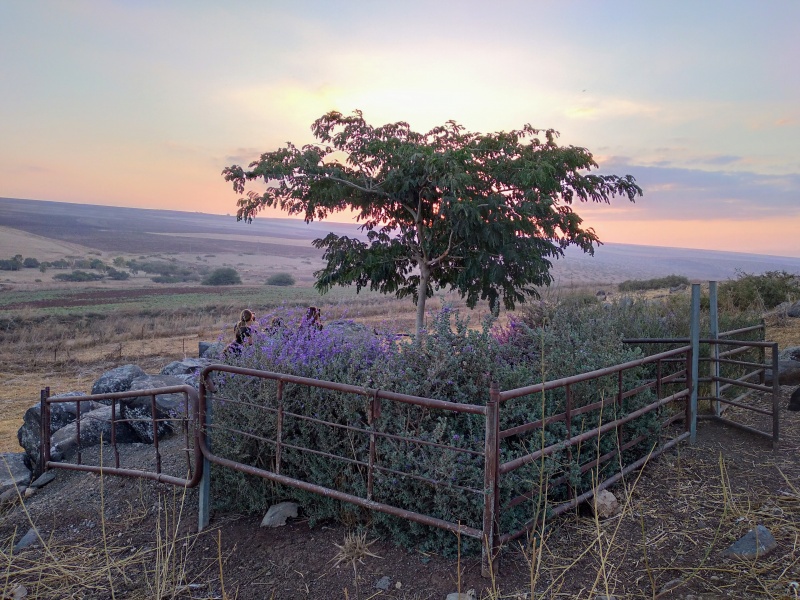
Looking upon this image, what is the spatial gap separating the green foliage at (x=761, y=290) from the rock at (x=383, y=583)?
630 inches

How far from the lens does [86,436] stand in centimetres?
824

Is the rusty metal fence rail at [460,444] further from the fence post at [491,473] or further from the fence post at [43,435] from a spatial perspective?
the fence post at [43,435]

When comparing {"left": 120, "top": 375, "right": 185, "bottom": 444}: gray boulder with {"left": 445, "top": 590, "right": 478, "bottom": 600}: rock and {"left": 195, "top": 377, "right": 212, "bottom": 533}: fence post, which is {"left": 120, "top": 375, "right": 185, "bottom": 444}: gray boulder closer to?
{"left": 195, "top": 377, "right": 212, "bottom": 533}: fence post

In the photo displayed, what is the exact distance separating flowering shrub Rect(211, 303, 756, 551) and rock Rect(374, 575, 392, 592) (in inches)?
13.3

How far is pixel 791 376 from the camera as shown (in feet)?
29.7

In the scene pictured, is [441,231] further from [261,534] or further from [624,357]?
[261,534]

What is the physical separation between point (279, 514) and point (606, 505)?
104 inches

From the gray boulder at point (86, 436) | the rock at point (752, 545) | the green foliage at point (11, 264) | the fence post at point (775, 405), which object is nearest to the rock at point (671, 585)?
the rock at point (752, 545)

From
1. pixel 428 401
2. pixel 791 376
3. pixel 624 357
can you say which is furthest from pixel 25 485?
pixel 791 376

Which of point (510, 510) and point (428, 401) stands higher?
point (428, 401)

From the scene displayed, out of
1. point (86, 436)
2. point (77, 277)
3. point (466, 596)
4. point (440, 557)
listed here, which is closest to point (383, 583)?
point (440, 557)

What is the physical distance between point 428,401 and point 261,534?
2156 millimetres

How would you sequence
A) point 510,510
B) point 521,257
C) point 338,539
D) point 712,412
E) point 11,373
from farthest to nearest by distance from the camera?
1. point 11,373
2. point 521,257
3. point 712,412
4. point 338,539
5. point 510,510

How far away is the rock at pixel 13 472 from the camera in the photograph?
24.7ft
